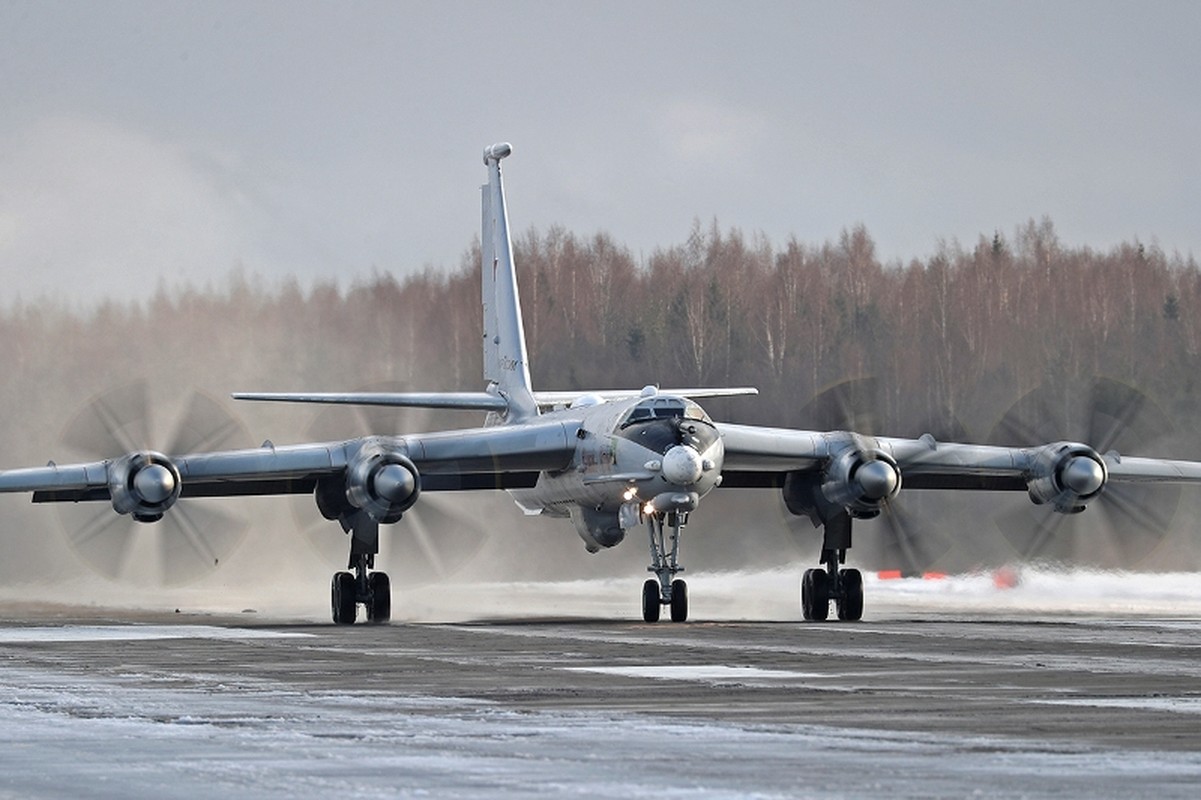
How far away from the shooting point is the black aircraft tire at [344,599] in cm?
3712

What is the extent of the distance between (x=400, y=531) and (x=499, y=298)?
46.2 feet

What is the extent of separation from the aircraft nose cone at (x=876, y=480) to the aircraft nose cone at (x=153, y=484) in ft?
35.1

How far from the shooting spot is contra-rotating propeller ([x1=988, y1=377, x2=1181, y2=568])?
55.0m

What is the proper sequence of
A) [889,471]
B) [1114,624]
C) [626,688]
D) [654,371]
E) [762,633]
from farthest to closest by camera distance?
[654,371], [889,471], [1114,624], [762,633], [626,688]

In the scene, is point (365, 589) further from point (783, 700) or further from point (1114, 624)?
point (783, 700)

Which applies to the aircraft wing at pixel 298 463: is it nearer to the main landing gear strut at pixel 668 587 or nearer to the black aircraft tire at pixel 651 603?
the main landing gear strut at pixel 668 587

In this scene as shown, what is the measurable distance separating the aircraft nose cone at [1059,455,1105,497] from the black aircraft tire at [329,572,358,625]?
1182 cm

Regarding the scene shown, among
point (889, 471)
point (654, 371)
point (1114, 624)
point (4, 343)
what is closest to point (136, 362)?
point (4, 343)

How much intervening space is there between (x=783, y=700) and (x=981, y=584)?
28075 mm

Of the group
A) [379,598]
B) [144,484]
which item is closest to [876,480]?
[379,598]

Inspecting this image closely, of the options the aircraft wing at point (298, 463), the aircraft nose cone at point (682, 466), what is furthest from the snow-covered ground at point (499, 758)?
the aircraft wing at point (298, 463)

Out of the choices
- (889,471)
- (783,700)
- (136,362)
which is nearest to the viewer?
(783,700)

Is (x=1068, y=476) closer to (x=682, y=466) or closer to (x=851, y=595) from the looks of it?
(x=851, y=595)

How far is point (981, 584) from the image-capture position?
1665 inches
